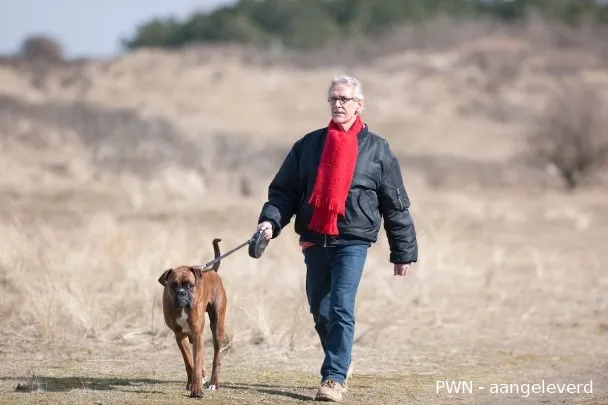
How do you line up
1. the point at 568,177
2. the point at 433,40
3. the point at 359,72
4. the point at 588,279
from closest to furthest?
the point at 588,279 < the point at 568,177 < the point at 359,72 < the point at 433,40

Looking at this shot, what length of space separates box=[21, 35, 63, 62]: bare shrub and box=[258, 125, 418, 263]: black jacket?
139ft

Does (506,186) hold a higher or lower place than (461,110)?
lower

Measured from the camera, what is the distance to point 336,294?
7980mm

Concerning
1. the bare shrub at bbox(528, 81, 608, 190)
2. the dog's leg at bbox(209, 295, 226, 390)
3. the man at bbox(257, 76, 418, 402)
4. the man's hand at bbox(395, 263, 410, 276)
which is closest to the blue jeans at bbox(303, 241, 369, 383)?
the man at bbox(257, 76, 418, 402)

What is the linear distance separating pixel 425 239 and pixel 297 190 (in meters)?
9.22

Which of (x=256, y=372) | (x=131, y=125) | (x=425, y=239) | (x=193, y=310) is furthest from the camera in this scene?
(x=131, y=125)

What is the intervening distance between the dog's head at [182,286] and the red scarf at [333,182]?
769 millimetres

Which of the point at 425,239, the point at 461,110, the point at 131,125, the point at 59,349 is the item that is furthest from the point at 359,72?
the point at 59,349

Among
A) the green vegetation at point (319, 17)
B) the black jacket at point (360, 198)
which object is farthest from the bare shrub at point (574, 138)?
the green vegetation at point (319, 17)

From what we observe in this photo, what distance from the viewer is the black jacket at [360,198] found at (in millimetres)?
8000

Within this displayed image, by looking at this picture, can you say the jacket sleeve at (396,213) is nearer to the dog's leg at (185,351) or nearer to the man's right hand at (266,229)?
the man's right hand at (266,229)

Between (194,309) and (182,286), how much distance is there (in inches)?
8.1

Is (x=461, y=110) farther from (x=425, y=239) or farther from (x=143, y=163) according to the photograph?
(x=425, y=239)

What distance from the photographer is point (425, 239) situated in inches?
682
